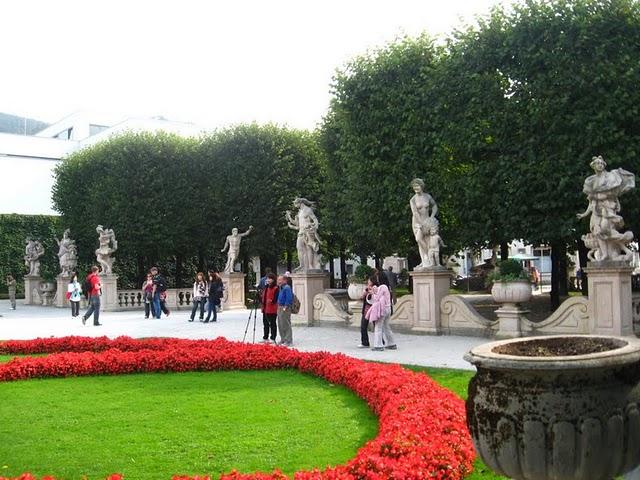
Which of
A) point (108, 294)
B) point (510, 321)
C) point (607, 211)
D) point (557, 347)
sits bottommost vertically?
point (510, 321)

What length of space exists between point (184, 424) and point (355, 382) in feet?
9.57

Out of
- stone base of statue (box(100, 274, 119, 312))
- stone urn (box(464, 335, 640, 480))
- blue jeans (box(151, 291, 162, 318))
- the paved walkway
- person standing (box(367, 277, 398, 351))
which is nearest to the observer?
stone urn (box(464, 335, 640, 480))

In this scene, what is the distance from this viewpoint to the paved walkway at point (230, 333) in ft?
47.4

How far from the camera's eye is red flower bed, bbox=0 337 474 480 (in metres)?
5.70

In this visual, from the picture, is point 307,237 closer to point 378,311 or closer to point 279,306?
point 279,306

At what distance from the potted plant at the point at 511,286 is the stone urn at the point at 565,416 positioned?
12.0 metres

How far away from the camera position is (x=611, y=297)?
47.5 ft

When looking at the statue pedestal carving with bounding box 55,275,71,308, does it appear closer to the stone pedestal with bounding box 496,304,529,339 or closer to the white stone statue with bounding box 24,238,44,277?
the white stone statue with bounding box 24,238,44,277

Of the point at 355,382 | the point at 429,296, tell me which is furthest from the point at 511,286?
the point at 355,382

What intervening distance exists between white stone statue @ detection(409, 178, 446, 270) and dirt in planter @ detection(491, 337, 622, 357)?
43.6 ft

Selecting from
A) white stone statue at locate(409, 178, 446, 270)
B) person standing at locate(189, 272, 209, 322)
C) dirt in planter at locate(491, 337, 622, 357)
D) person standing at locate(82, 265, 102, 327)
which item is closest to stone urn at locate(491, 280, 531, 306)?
white stone statue at locate(409, 178, 446, 270)

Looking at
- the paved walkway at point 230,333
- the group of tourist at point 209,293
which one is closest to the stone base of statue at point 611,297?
the paved walkway at point 230,333

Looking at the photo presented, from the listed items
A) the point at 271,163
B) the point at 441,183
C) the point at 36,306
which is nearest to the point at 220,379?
the point at 441,183

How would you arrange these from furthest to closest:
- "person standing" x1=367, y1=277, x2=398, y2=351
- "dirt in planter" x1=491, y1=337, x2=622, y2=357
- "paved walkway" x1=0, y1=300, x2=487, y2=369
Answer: "person standing" x1=367, y1=277, x2=398, y2=351 → "paved walkway" x1=0, y1=300, x2=487, y2=369 → "dirt in planter" x1=491, y1=337, x2=622, y2=357
